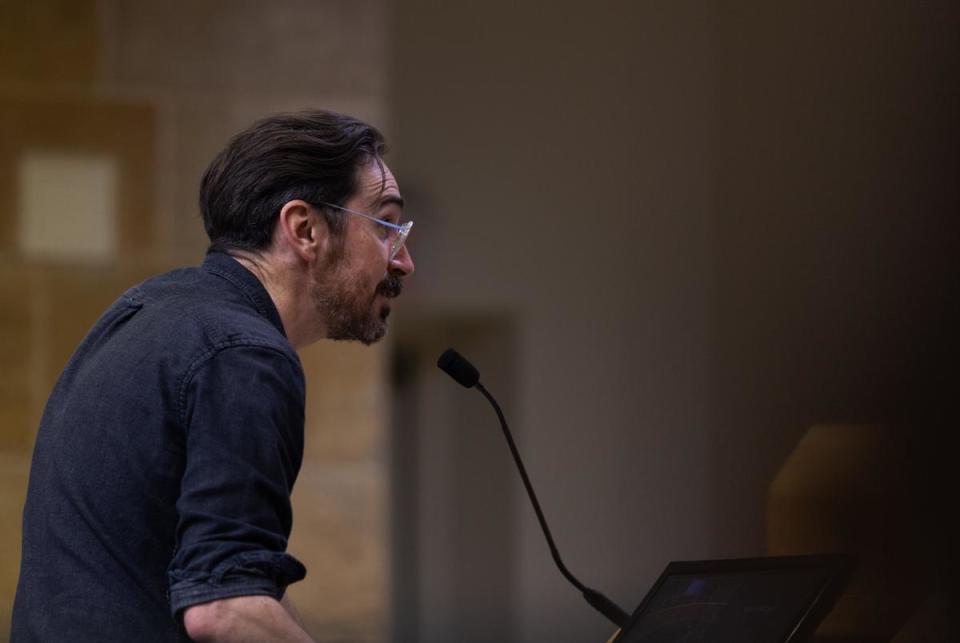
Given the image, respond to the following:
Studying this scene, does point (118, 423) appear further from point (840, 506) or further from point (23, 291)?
point (23, 291)

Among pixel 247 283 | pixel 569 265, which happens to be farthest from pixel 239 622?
pixel 569 265

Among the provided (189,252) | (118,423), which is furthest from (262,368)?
(189,252)

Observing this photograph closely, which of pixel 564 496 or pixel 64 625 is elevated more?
pixel 64 625

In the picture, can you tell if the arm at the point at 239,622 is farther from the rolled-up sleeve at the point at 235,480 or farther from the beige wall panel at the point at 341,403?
the beige wall panel at the point at 341,403

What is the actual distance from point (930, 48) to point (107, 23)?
213 centimetres

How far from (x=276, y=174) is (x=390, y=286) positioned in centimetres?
25

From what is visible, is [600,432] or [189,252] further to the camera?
[600,432]

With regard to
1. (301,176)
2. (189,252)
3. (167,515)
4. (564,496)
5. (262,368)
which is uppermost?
(301,176)

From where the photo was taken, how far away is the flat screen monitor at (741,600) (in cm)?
183

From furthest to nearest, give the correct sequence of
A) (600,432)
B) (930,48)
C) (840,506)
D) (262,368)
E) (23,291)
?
(600,432)
(23,291)
(930,48)
(840,506)
(262,368)

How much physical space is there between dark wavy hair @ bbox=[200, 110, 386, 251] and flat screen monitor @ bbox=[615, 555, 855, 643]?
2.20 feet

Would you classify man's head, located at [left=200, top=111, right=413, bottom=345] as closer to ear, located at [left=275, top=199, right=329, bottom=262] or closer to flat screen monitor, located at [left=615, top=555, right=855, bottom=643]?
ear, located at [left=275, top=199, right=329, bottom=262]

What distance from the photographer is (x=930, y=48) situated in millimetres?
2838

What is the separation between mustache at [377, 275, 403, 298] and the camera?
218 cm
